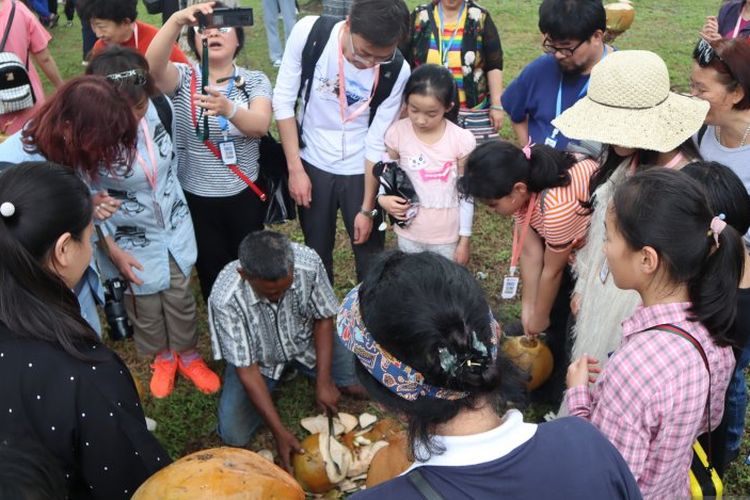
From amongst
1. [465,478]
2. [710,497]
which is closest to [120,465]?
[465,478]

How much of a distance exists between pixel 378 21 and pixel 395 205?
973mm

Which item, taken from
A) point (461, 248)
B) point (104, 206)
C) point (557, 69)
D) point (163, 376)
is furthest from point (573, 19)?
point (163, 376)

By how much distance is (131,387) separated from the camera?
203 cm

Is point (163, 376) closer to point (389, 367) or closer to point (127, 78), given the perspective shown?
point (127, 78)

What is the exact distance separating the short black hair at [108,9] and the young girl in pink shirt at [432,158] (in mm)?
1895

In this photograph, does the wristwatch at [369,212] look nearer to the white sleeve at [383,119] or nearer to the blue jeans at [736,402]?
the white sleeve at [383,119]

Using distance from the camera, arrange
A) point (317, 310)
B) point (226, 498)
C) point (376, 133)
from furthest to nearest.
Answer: point (376, 133), point (317, 310), point (226, 498)

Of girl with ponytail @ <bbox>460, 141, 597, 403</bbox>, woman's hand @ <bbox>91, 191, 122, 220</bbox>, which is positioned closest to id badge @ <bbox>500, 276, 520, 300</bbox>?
girl with ponytail @ <bbox>460, 141, 597, 403</bbox>

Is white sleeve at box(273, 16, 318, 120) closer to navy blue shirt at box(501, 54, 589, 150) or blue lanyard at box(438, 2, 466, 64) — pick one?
blue lanyard at box(438, 2, 466, 64)

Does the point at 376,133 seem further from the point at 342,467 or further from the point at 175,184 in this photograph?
the point at 342,467

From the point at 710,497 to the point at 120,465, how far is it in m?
1.97

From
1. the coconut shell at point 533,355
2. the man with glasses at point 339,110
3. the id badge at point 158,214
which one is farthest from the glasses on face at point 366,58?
the coconut shell at point 533,355

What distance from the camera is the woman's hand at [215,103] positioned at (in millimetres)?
3123

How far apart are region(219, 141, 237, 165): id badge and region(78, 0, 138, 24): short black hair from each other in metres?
1.30
